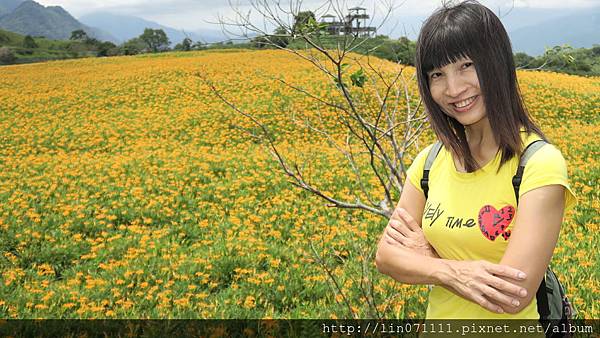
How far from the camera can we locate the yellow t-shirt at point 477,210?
1.49 m

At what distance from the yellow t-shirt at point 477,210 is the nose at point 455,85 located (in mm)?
253

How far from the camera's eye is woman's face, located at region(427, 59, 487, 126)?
164 cm

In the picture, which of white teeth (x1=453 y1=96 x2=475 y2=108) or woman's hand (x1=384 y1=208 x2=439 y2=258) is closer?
white teeth (x1=453 y1=96 x2=475 y2=108)

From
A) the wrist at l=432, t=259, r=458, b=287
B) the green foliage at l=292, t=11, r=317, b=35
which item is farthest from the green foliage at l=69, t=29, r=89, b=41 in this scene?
the wrist at l=432, t=259, r=458, b=287

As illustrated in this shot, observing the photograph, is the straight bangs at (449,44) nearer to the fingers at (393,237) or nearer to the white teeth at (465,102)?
the white teeth at (465,102)

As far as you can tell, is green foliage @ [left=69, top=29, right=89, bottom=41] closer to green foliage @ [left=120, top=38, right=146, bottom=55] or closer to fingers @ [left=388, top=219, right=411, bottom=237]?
green foliage @ [left=120, top=38, right=146, bottom=55]

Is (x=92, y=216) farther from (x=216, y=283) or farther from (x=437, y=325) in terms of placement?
(x=437, y=325)

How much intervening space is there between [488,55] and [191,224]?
219 inches

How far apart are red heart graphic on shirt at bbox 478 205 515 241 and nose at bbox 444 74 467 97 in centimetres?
39

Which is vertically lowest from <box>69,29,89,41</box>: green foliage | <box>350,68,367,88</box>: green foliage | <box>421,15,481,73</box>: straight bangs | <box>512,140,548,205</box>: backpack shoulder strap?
<box>512,140,548,205</box>: backpack shoulder strap

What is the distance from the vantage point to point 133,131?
13.9m

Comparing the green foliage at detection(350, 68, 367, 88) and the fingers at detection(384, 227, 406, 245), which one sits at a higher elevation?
the green foliage at detection(350, 68, 367, 88)

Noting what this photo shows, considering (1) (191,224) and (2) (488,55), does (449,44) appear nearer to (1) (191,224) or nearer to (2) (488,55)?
(2) (488,55)

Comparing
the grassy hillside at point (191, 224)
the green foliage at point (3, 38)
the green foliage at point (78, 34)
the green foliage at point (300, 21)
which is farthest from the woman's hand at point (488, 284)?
the green foliage at point (78, 34)
